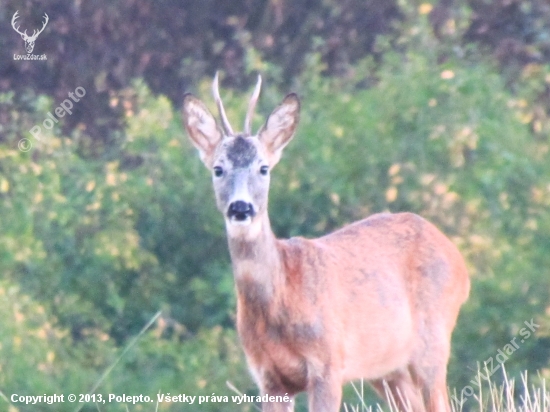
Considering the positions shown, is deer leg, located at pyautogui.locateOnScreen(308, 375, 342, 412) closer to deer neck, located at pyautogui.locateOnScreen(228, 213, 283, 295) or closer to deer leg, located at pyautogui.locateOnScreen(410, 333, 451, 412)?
deer neck, located at pyautogui.locateOnScreen(228, 213, 283, 295)

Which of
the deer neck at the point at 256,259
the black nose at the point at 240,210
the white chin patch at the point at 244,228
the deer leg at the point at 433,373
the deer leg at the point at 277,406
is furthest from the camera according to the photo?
the deer leg at the point at 433,373

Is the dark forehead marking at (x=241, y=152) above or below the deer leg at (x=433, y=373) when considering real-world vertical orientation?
above

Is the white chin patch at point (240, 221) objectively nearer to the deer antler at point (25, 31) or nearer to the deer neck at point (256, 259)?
the deer neck at point (256, 259)

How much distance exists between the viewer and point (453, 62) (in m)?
12.9

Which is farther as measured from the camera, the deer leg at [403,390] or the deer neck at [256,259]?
the deer leg at [403,390]

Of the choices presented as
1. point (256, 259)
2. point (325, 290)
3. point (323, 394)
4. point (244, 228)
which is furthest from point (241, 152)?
point (323, 394)

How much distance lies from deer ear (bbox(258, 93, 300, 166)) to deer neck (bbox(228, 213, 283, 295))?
522 millimetres

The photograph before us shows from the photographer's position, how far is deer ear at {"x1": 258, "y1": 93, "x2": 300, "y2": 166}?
27.5 ft

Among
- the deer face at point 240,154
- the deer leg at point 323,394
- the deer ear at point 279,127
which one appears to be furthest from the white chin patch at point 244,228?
the deer leg at point 323,394

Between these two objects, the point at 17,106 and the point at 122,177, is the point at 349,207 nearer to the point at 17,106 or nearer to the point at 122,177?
the point at 122,177

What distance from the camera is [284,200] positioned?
12766 mm

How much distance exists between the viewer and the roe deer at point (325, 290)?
7.95 metres

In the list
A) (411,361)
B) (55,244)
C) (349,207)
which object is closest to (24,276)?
(55,244)

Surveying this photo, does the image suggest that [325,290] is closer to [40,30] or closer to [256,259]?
[256,259]
